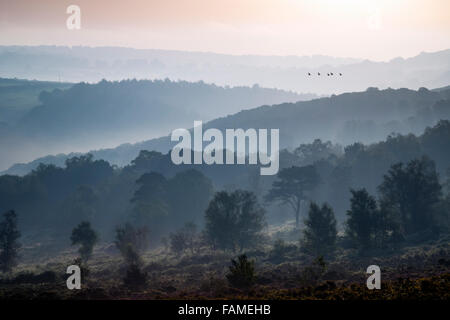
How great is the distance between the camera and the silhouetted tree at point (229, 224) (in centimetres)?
8331

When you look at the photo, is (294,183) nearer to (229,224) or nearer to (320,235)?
(229,224)

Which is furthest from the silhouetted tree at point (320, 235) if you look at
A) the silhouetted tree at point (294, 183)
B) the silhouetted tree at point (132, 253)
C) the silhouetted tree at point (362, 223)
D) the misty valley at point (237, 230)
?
the silhouetted tree at point (294, 183)

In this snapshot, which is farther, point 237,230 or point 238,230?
point 238,230

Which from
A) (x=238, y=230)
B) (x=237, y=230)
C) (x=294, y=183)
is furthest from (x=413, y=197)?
(x=294, y=183)

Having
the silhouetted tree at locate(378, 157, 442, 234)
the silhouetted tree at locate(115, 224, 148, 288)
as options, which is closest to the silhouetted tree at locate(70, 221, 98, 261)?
the silhouetted tree at locate(115, 224, 148, 288)

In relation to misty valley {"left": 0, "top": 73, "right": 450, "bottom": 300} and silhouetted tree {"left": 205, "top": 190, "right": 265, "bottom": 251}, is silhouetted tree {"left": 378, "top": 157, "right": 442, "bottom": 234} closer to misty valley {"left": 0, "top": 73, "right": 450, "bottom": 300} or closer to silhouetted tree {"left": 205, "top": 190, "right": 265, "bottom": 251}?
misty valley {"left": 0, "top": 73, "right": 450, "bottom": 300}

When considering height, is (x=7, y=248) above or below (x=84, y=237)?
below

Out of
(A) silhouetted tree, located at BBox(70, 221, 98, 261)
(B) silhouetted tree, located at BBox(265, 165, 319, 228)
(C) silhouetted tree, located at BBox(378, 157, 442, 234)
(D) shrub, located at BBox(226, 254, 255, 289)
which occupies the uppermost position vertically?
(B) silhouetted tree, located at BBox(265, 165, 319, 228)

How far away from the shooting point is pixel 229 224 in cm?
8338

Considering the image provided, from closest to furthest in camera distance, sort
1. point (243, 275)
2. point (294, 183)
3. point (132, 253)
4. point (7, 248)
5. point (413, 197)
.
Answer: point (243, 275), point (132, 253), point (413, 197), point (7, 248), point (294, 183)

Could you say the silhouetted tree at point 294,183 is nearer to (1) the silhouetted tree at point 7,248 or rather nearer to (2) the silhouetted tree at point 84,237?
(2) the silhouetted tree at point 84,237

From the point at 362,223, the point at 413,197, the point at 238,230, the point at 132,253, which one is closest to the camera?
the point at 362,223

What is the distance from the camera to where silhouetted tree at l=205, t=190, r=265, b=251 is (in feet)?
273

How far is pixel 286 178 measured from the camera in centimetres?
11025
